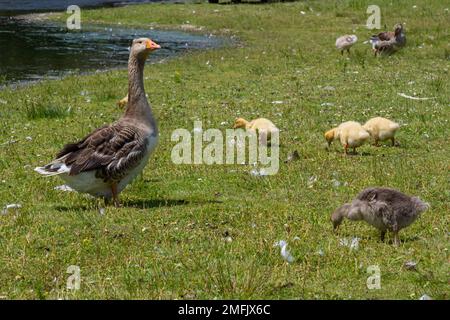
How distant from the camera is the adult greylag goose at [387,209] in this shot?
948 cm

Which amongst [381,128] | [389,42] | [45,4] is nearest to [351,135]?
[381,128]

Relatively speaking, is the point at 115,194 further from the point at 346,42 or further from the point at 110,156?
the point at 346,42

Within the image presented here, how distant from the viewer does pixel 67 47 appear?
123 ft

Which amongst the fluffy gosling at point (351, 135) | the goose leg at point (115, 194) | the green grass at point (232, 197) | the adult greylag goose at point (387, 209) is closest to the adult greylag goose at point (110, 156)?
the goose leg at point (115, 194)

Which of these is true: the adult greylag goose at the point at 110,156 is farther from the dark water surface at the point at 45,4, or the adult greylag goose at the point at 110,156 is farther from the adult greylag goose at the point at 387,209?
the dark water surface at the point at 45,4

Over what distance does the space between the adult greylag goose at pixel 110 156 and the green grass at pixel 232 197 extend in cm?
39

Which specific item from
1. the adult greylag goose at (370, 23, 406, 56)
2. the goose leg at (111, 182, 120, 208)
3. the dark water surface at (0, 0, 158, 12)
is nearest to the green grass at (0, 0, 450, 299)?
the goose leg at (111, 182, 120, 208)

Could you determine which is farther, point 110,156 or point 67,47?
point 67,47

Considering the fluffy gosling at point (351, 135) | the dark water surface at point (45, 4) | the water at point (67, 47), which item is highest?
the dark water surface at point (45, 4)

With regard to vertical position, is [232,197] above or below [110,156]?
below

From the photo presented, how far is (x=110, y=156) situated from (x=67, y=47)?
27095mm
